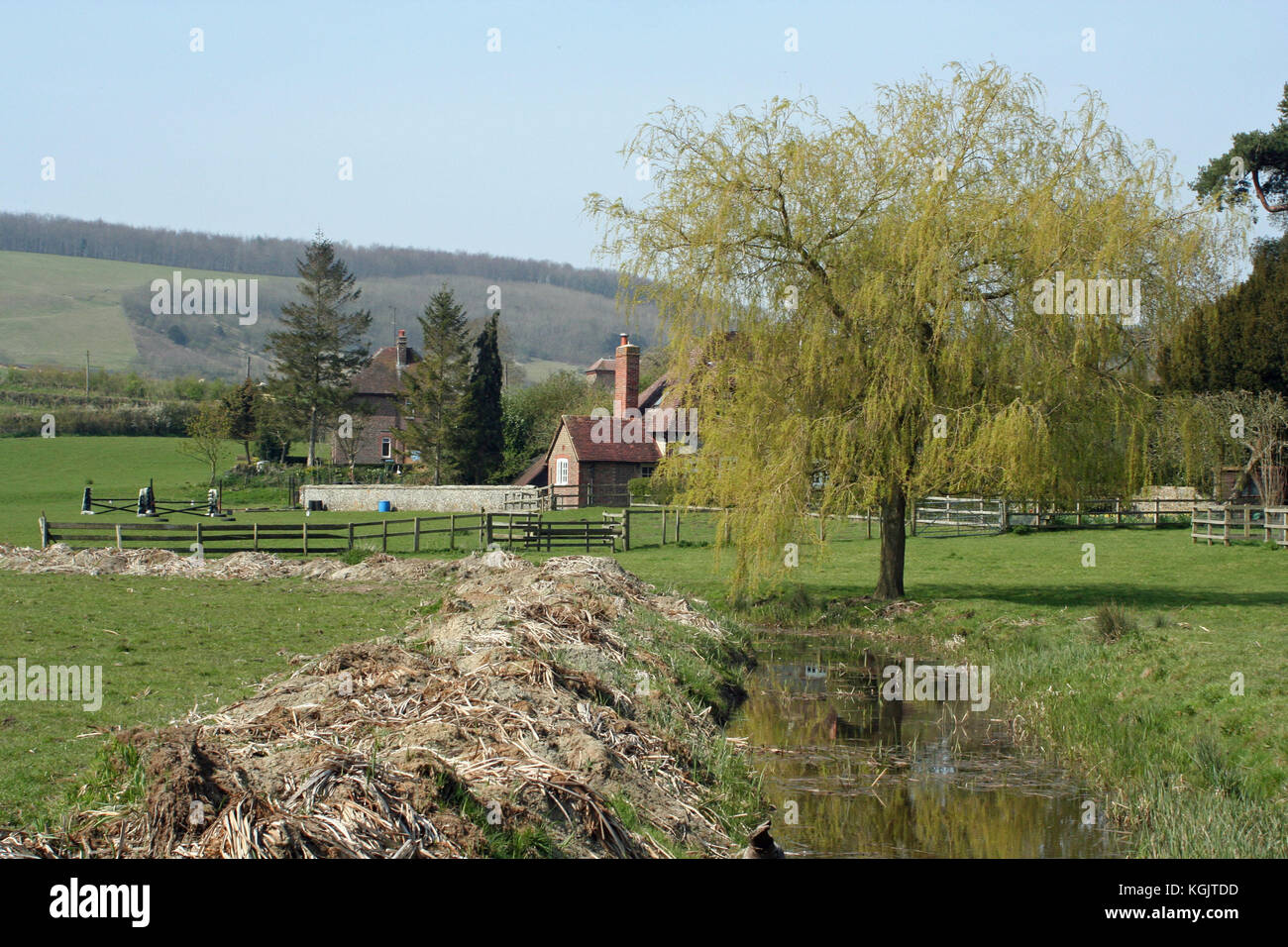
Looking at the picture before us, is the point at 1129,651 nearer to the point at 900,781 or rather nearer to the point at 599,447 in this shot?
the point at 900,781

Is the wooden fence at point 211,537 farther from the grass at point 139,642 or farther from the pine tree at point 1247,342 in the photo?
the pine tree at point 1247,342

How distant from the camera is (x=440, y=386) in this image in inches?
2557

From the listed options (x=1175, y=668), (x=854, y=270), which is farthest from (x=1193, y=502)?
(x=1175, y=668)

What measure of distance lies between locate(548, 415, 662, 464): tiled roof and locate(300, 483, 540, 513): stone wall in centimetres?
387

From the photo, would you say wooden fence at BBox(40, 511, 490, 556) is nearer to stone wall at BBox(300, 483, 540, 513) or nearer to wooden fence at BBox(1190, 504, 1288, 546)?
stone wall at BBox(300, 483, 540, 513)

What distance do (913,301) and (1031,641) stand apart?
6.49 meters

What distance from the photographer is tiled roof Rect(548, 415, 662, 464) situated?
53381 mm

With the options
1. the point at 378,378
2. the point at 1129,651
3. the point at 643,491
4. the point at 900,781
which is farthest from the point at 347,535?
the point at 378,378

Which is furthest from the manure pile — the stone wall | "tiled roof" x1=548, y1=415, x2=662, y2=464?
"tiled roof" x1=548, y1=415, x2=662, y2=464

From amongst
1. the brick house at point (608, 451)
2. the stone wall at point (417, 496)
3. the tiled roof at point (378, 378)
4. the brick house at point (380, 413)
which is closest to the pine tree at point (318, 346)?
the brick house at point (380, 413)

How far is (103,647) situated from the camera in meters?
13.5

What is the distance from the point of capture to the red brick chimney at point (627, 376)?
180 ft
